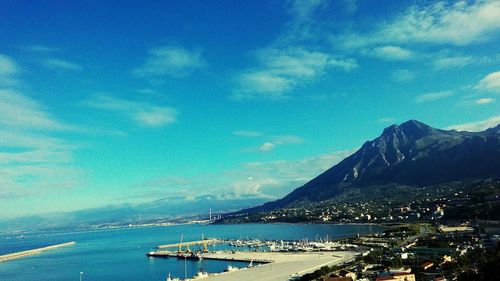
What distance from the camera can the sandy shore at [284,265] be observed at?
4103 centimetres

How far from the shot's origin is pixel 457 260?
109ft

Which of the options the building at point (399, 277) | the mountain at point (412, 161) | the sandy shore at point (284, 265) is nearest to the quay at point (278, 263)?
the sandy shore at point (284, 265)

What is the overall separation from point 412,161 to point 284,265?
11863 cm

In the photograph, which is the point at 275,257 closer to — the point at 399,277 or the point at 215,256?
the point at 215,256

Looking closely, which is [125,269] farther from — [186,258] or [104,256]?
[104,256]

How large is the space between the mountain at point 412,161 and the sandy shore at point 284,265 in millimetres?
75444

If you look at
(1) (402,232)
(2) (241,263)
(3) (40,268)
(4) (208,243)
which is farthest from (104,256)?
(1) (402,232)

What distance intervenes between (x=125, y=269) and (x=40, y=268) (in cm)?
1373

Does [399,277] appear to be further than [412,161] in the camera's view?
No

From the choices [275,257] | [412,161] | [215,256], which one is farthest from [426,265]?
[412,161]

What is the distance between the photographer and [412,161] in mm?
154750

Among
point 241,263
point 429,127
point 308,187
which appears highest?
point 429,127

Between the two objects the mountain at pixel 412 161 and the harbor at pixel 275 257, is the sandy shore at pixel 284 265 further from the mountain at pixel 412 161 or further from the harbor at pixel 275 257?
the mountain at pixel 412 161

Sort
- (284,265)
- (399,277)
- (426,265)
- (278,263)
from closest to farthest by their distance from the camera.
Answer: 1. (399,277)
2. (426,265)
3. (284,265)
4. (278,263)
